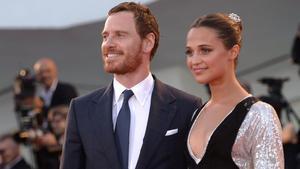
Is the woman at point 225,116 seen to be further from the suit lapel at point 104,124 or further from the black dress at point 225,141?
the suit lapel at point 104,124

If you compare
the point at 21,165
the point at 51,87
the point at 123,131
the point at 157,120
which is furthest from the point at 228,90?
the point at 51,87

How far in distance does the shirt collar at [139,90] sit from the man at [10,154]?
342 centimetres

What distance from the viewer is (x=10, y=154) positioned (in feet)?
24.3

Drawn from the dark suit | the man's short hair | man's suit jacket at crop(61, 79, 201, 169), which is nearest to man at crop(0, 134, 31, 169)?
the dark suit

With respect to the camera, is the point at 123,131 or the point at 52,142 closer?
the point at 123,131

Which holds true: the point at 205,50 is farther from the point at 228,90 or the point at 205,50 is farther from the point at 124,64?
the point at 124,64

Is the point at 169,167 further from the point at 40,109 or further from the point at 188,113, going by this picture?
the point at 40,109

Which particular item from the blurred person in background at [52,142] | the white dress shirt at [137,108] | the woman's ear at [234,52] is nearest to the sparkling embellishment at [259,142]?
the woman's ear at [234,52]

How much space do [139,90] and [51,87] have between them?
3.80 meters

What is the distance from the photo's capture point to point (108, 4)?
902 cm

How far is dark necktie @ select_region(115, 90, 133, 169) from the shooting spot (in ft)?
12.6

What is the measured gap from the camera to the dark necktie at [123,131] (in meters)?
3.84

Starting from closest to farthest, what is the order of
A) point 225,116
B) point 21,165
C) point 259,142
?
point 259,142, point 225,116, point 21,165

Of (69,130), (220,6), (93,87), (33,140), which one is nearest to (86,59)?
(93,87)
